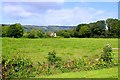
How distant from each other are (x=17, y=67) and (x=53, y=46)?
11.0 ft

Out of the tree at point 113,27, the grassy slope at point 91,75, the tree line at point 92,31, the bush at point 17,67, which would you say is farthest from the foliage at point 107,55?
the bush at point 17,67

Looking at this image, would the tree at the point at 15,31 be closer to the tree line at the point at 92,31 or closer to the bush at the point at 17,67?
the tree line at the point at 92,31

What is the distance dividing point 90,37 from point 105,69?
4585 millimetres

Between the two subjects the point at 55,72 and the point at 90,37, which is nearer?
the point at 55,72

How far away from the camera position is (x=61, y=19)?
884cm

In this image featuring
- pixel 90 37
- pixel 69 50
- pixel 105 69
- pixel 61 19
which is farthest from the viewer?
pixel 90 37

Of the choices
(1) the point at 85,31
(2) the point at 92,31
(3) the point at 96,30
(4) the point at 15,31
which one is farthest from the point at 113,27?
(4) the point at 15,31

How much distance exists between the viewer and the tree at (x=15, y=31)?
8.01 metres

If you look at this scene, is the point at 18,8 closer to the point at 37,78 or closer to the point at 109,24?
the point at 37,78

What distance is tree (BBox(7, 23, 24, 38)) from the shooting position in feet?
26.3

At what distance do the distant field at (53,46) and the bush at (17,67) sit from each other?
90 cm

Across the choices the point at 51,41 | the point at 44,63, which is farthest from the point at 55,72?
the point at 51,41

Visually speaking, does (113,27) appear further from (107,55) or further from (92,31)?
(107,55)

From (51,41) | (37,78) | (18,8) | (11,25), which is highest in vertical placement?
(18,8)
